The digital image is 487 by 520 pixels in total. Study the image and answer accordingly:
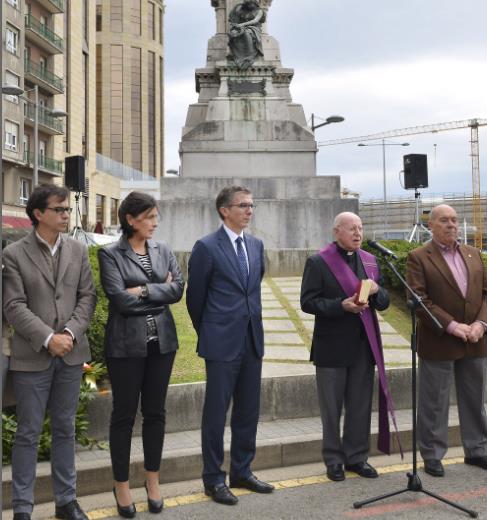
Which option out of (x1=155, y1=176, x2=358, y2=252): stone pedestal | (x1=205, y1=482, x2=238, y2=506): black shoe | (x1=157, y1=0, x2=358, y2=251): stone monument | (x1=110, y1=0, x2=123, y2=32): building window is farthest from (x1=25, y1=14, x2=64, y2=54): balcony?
(x1=110, y1=0, x2=123, y2=32): building window

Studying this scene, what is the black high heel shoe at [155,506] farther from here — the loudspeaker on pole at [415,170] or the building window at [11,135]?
the building window at [11,135]

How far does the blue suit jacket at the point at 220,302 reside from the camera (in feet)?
15.3

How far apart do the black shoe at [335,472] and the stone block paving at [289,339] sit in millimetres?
1519

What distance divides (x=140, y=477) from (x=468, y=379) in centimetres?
289

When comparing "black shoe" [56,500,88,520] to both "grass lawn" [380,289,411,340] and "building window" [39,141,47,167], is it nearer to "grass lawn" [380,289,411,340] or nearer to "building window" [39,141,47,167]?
"grass lawn" [380,289,411,340]

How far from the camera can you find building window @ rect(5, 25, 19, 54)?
41987 mm

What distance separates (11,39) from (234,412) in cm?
4393

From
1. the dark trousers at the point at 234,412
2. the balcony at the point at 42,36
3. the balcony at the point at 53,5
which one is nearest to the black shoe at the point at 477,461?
the dark trousers at the point at 234,412

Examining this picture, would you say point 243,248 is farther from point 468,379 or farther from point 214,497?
point 468,379

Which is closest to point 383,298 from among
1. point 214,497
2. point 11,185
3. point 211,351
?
point 211,351

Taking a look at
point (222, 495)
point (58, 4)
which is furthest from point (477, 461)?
point (58, 4)

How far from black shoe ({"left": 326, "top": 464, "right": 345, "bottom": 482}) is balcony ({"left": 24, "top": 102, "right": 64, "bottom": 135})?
44281 mm

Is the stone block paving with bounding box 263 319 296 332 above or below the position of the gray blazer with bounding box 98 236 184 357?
below

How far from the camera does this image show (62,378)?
4.22m
